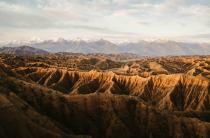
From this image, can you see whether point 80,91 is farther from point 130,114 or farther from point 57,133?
point 57,133

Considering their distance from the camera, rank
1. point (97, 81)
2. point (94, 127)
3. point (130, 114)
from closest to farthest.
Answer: point (94, 127) → point (130, 114) → point (97, 81)

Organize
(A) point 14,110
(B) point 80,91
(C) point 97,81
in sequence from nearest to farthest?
(A) point 14,110 → (B) point 80,91 → (C) point 97,81

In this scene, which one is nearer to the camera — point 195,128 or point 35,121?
point 35,121

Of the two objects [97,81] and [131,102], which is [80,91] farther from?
[131,102]

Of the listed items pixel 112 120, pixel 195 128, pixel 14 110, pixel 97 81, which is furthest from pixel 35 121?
pixel 97 81

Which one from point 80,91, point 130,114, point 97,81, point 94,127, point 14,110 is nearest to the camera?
point 14,110

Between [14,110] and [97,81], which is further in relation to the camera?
[97,81]

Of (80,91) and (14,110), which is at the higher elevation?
(14,110)

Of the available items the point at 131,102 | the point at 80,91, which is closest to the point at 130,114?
the point at 131,102

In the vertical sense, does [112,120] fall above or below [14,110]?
below
